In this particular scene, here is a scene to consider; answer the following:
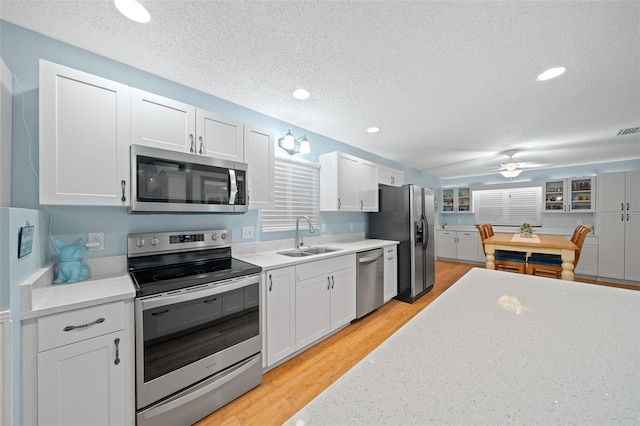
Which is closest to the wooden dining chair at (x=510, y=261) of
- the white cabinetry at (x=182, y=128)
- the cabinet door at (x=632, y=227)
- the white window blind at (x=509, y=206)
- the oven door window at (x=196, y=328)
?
the cabinet door at (x=632, y=227)

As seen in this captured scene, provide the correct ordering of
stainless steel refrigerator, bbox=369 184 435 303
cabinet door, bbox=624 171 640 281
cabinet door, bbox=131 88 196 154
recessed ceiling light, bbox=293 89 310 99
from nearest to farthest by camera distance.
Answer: cabinet door, bbox=131 88 196 154 < recessed ceiling light, bbox=293 89 310 99 < stainless steel refrigerator, bbox=369 184 435 303 < cabinet door, bbox=624 171 640 281

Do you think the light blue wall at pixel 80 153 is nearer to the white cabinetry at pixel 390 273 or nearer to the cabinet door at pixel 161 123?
the cabinet door at pixel 161 123

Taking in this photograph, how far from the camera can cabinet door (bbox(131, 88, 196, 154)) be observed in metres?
1.69

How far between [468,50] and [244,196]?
6.52 ft

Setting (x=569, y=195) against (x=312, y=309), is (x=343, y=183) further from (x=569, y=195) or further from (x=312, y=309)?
(x=569, y=195)

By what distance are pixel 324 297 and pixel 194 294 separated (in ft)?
4.49

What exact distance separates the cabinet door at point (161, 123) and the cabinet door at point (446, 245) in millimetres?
6667

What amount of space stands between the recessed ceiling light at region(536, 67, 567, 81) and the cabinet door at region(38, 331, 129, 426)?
3.40 meters

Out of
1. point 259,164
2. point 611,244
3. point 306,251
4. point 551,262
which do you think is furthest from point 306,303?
point 611,244

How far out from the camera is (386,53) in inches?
68.3

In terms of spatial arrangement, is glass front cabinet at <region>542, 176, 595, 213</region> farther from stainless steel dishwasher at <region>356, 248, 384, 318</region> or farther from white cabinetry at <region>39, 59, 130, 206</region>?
white cabinetry at <region>39, 59, 130, 206</region>

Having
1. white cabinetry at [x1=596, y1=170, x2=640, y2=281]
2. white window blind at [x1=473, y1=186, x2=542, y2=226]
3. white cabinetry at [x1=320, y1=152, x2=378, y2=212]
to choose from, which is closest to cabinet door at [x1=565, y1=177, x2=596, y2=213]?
white cabinetry at [x1=596, y1=170, x2=640, y2=281]

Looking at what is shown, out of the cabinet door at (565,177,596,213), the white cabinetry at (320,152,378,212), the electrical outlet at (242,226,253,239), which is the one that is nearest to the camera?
the electrical outlet at (242,226,253,239)

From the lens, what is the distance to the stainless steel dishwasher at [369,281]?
121 inches
